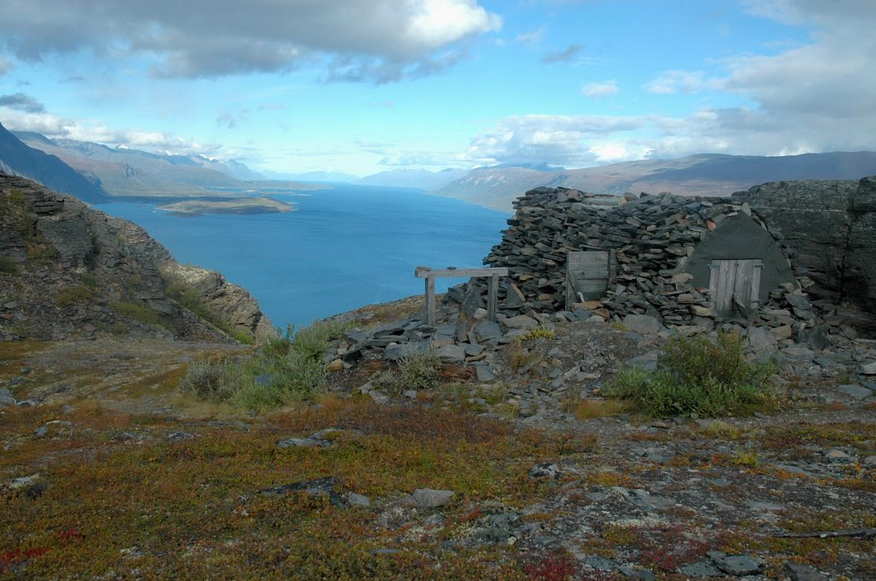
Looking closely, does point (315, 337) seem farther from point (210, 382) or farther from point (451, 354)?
point (451, 354)

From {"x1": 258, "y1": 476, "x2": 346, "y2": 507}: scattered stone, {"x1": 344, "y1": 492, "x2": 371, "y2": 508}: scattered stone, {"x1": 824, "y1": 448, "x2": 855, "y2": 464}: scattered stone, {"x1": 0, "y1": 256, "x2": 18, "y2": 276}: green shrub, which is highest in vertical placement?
{"x1": 0, "y1": 256, "x2": 18, "y2": 276}: green shrub

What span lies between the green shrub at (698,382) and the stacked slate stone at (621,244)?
4.86 m

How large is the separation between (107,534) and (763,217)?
61.5 feet

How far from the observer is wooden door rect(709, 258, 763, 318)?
16844 millimetres

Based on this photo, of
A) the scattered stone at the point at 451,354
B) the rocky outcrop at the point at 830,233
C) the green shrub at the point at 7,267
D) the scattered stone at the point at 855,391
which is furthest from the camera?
the green shrub at the point at 7,267

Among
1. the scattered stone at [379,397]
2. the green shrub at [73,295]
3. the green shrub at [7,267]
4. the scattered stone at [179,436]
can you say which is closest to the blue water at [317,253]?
the green shrub at [73,295]

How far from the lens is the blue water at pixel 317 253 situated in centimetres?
8981

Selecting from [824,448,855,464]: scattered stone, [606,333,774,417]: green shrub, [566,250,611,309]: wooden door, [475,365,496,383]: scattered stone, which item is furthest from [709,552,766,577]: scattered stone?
[566,250,611,309]: wooden door

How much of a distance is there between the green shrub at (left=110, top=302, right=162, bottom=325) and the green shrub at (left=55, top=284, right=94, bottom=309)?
111 cm

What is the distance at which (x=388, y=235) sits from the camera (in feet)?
529

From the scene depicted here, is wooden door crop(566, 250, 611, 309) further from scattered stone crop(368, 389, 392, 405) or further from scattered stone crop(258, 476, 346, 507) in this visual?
scattered stone crop(258, 476, 346, 507)

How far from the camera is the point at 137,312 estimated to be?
26547 millimetres

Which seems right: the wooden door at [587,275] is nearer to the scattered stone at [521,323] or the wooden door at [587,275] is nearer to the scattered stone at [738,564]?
the scattered stone at [521,323]

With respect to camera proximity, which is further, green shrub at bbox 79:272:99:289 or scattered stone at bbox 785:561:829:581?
green shrub at bbox 79:272:99:289
